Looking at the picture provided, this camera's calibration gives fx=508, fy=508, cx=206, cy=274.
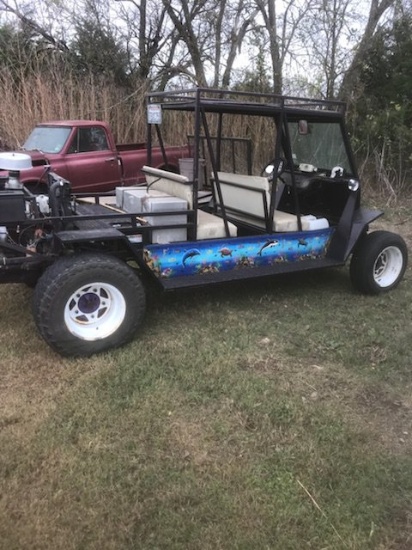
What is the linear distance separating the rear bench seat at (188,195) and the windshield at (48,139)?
3848mm

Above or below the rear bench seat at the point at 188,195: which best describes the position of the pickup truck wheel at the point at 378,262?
below

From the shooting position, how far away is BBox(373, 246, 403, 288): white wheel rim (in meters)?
5.25

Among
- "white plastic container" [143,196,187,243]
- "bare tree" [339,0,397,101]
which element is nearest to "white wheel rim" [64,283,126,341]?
"white plastic container" [143,196,187,243]

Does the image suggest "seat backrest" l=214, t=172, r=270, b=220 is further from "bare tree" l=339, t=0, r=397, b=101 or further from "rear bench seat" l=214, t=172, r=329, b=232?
"bare tree" l=339, t=0, r=397, b=101

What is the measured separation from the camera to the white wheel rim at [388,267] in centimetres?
525

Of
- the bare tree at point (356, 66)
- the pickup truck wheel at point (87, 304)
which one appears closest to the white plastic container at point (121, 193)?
the pickup truck wheel at point (87, 304)

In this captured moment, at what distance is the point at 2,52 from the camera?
12.5 meters

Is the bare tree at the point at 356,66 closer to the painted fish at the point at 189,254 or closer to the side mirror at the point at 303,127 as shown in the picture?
the side mirror at the point at 303,127

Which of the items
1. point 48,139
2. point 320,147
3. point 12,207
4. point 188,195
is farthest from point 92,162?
point 12,207

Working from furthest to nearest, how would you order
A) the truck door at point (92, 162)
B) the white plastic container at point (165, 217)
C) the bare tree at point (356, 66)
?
the bare tree at point (356, 66) < the truck door at point (92, 162) < the white plastic container at point (165, 217)

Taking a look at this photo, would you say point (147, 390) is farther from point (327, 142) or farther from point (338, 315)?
point (327, 142)

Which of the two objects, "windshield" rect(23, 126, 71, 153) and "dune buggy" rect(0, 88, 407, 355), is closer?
"dune buggy" rect(0, 88, 407, 355)

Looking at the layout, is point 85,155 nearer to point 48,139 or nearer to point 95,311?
point 48,139

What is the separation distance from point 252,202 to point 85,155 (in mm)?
4264
